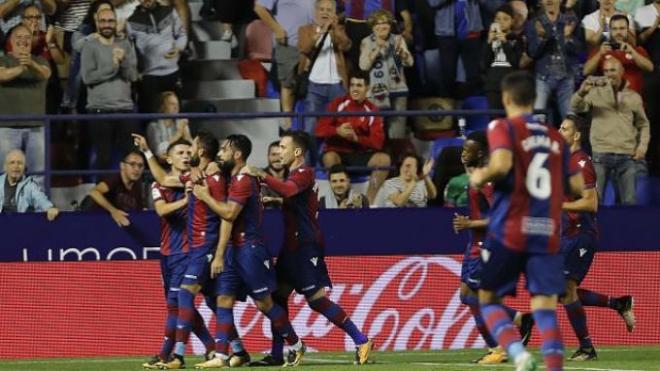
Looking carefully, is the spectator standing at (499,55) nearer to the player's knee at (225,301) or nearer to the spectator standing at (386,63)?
the spectator standing at (386,63)

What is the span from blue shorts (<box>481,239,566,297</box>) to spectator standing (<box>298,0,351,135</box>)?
9.27 metres

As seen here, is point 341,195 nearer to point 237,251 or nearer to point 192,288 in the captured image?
point 237,251

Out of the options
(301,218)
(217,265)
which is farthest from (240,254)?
(301,218)

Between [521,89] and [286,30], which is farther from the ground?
[521,89]

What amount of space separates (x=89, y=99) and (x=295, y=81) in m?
2.49

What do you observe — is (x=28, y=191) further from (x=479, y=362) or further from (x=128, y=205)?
(x=479, y=362)

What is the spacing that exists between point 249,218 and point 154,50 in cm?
586

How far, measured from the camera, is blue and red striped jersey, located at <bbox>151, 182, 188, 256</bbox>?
1545 cm

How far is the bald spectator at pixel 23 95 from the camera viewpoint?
1902 centimetres

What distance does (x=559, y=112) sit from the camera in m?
20.2

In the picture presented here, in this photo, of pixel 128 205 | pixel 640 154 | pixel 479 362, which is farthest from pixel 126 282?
pixel 640 154

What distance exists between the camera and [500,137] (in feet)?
34.7

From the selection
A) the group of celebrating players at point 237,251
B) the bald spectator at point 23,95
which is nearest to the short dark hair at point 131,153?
the bald spectator at point 23,95

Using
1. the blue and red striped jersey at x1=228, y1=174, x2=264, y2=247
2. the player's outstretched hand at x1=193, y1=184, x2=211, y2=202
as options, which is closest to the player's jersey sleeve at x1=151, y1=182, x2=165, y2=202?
the player's outstretched hand at x1=193, y1=184, x2=211, y2=202
